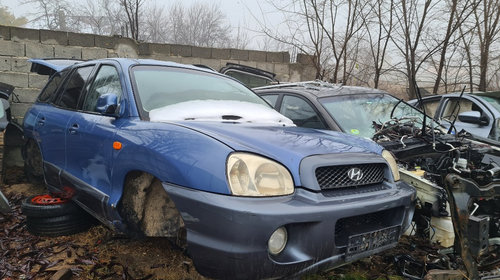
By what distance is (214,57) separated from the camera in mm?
7680

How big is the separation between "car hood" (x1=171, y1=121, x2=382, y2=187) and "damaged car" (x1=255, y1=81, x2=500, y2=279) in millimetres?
691

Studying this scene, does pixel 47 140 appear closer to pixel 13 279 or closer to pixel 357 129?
pixel 13 279

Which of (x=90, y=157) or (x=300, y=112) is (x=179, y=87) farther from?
(x=300, y=112)

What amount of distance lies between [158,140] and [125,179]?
0.46 m

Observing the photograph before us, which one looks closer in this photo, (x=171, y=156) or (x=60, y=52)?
(x=171, y=156)

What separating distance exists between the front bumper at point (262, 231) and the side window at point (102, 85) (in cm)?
139

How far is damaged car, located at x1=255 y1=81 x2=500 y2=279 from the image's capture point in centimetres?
220

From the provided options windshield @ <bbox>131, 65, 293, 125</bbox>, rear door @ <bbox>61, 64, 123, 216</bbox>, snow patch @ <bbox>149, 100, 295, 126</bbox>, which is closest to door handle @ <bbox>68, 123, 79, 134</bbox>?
rear door @ <bbox>61, 64, 123, 216</bbox>

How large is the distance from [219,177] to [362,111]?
2948mm

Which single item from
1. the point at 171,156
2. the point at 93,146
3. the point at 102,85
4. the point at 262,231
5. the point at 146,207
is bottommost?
the point at 146,207

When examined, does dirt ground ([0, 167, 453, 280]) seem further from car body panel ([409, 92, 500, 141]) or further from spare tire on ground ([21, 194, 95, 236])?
car body panel ([409, 92, 500, 141])

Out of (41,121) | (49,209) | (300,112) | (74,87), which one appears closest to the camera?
(49,209)

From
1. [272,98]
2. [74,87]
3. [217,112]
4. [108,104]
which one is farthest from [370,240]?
[74,87]

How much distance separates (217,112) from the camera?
270 centimetres
